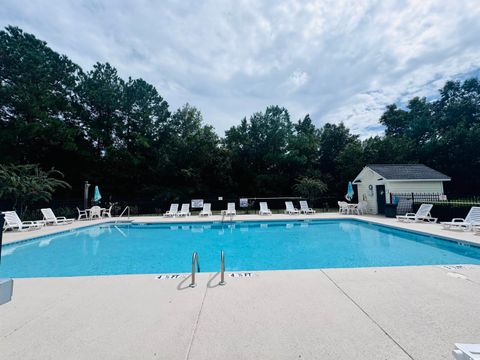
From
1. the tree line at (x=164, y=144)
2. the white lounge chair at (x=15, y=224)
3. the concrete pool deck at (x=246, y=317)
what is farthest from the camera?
the tree line at (x=164, y=144)

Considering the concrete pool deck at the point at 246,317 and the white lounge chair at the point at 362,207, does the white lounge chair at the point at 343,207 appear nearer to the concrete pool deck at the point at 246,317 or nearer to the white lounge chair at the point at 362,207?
the white lounge chair at the point at 362,207

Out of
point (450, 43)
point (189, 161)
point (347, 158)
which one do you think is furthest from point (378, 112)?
point (189, 161)

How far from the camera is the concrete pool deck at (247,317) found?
2123mm

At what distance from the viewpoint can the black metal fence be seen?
1037 centimetres

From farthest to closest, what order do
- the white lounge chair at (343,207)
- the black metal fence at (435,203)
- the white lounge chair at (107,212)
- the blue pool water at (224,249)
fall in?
the white lounge chair at (107,212), the white lounge chair at (343,207), the black metal fence at (435,203), the blue pool water at (224,249)

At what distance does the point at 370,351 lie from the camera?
6.79 feet

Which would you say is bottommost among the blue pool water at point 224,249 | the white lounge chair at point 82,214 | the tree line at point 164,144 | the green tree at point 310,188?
the blue pool water at point 224,249

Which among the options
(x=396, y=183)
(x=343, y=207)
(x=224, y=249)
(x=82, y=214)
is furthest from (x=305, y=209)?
(x=82, y=214)

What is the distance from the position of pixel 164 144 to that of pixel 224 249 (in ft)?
56.1

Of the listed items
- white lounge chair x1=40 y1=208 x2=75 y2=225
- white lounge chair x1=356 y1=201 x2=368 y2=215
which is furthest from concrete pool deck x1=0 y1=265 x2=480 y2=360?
white lounge chair x1=356 y1=201 x2=368 y2=215

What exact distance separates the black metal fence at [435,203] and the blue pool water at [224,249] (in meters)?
3.02

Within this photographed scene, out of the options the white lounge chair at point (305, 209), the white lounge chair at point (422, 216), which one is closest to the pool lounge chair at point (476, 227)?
Result: the white lounge chair at point (422, 216)

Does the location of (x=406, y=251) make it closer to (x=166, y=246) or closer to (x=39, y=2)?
(x=166, y=246)

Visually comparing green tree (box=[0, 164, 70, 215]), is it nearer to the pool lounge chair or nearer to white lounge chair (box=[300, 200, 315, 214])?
white lounge chair (box=[300, 200, 315, 214])
